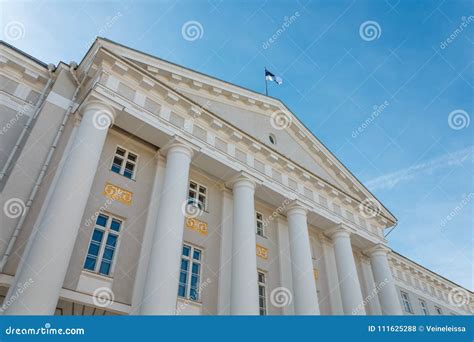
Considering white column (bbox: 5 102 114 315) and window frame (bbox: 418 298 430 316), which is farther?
window frame (bbox: 418 298 430 316)

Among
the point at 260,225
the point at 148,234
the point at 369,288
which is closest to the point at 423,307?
the point at 369,288

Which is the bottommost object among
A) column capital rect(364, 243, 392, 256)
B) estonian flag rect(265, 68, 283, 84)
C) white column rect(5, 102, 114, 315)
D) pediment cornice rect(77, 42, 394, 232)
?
white column rect(5, 102, 114, 315)

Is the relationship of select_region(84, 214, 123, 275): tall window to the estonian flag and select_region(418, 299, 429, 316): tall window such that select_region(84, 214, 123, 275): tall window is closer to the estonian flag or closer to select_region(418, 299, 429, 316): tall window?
the estonian flag

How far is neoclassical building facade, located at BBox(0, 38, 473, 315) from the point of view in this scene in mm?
9352

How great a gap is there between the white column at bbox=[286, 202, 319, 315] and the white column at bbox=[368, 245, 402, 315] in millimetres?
5631

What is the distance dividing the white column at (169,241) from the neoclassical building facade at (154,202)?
4cm

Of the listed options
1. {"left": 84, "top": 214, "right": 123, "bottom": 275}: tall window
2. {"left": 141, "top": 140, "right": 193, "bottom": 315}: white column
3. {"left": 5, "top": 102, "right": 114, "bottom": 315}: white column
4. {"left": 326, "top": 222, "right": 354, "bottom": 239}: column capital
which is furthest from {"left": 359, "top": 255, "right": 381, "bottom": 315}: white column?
{"left": 5, "top": 102, "right": 114, "bottom": 315}: white column

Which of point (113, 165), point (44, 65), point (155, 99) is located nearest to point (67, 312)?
point (113, 165)

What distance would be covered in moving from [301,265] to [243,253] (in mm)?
3041

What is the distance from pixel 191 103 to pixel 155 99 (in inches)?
52.6

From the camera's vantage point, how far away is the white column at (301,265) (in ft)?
43.5

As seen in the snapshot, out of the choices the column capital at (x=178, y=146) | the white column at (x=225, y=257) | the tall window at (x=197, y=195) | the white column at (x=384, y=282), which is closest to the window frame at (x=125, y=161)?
the column capital at (x=178, y=146)

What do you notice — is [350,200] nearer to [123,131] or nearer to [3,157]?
[123,131]

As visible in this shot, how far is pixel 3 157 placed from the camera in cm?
1045
